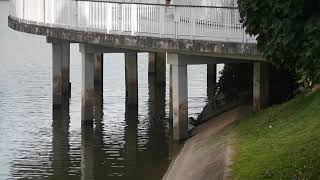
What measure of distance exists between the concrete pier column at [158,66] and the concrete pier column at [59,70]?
23.6 ft

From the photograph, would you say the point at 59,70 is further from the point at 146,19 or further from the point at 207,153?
the point at 207,153

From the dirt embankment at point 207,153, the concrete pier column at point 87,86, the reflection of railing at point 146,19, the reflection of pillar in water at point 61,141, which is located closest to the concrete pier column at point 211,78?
the reflection of pillar in water at point 61,141

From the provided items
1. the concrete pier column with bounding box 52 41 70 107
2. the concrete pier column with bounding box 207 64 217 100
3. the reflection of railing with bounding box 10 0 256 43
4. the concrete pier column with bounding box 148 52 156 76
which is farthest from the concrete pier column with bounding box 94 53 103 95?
the reflection of railing with bounding box 10 0 256 43

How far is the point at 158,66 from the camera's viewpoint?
132ft

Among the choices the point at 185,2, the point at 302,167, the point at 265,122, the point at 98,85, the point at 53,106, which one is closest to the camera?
the point at 302,167

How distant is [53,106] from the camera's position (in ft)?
108

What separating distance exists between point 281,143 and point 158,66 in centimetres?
2387

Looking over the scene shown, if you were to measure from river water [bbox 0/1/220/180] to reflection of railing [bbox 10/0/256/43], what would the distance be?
4058mm

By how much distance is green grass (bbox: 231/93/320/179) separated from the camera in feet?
46.6

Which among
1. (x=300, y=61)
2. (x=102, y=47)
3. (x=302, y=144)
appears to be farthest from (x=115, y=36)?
(x=300, y=61)

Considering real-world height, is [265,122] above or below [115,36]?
below

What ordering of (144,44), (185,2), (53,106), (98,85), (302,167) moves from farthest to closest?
(98,85), (53,106), (185,2), (144,44), (302,167)

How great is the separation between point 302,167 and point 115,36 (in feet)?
42.2

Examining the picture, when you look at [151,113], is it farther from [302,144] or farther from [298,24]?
[298,24]
